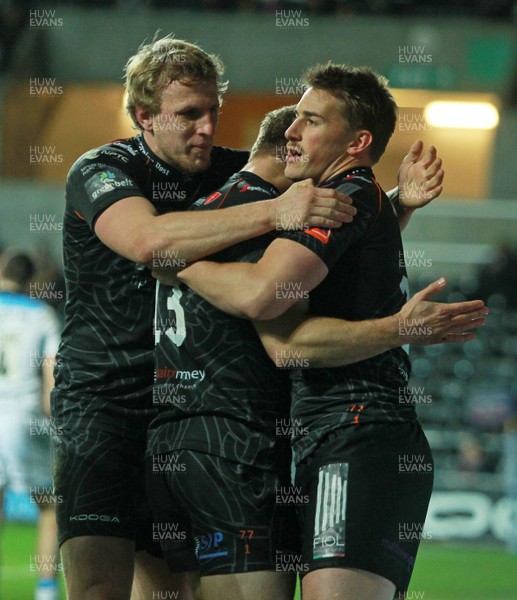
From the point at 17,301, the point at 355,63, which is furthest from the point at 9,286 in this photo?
the point at 355,63

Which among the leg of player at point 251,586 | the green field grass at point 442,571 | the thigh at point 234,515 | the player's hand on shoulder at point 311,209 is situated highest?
the player's hand on shoulder at point 311,209

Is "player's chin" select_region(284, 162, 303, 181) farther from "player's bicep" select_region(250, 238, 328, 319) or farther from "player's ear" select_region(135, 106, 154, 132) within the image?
"player's ear" select_region(135, 106, 154, 132)

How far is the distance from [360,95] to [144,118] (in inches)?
36.3

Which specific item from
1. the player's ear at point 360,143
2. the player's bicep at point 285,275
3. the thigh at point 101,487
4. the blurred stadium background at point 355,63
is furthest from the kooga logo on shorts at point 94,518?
the blurred stadium background at point 355,63

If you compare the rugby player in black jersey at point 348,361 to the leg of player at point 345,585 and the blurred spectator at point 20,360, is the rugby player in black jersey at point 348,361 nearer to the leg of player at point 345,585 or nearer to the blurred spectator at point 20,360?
the leg of player at point 345,585

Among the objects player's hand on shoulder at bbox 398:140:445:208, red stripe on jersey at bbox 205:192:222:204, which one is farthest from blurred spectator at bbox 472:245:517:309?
red stripe on jersey at bbox 205:192:222:204

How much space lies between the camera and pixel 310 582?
3023mm

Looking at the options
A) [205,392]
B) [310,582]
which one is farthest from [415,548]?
[205,392]

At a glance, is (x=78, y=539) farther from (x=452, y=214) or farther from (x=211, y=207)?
→ (x=452, y=214)

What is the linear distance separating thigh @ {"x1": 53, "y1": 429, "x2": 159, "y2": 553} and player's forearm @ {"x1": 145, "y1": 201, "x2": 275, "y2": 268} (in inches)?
30.1

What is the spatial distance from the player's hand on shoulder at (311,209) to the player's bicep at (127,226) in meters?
0.45

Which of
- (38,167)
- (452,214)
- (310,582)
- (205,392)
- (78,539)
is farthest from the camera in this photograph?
(38,167)

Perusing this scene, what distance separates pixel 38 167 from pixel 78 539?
43.2 feet

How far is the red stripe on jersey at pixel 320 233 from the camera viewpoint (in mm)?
3113
